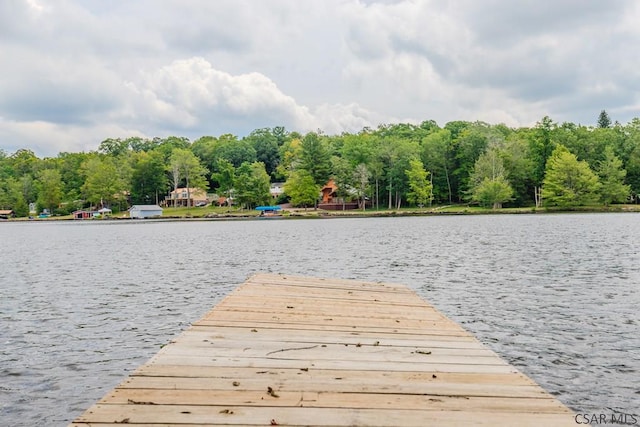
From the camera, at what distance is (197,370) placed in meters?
5.28

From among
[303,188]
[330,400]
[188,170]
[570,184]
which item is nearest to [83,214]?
[188,170]

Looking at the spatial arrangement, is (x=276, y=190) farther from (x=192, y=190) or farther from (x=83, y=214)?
(x=83, y=214)

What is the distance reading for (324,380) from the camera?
494 cm

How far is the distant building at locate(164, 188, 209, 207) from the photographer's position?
121438 mm

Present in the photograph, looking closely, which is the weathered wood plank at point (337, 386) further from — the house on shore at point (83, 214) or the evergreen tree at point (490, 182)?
the house on shore at point (83, 214)

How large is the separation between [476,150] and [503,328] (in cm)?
8593

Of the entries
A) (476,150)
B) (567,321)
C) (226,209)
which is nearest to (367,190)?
(476,150)

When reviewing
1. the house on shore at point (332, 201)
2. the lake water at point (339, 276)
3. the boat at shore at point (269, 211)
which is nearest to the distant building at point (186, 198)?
the boat at shore at point (269, 211)

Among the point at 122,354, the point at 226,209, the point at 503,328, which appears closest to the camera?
the point at 122,354

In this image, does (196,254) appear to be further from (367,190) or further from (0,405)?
→ (367,190)

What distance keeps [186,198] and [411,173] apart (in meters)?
58.9

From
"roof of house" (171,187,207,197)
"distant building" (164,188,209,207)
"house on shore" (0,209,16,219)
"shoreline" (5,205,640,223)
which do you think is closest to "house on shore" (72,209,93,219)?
"shoreline" (5,205,640,223)

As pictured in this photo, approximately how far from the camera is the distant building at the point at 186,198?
121438 mm

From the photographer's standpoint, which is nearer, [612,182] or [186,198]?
[612,182]
